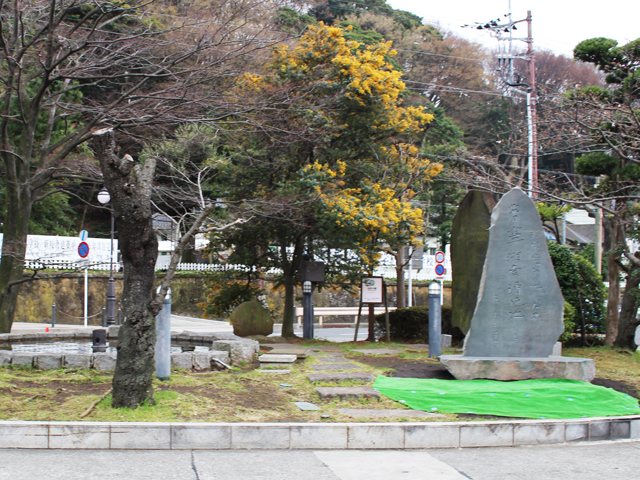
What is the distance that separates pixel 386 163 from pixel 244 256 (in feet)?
13.1

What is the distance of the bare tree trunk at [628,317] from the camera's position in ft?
49.5

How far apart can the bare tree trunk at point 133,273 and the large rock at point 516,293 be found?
502 cm

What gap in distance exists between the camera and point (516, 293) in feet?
36.8

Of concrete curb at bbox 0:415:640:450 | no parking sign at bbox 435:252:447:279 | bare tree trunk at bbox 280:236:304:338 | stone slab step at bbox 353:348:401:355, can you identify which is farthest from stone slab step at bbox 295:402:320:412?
no parking sign at bbox 435:252:447:279

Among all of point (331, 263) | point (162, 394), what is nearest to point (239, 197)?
point (331, 263)

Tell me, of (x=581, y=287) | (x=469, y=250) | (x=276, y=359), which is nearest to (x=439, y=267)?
(x=581, y=287)

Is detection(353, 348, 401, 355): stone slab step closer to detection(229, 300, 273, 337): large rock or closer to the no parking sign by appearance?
detection(229, 300, 273, 337): large rock

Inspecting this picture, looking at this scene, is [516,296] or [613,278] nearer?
[516,296]

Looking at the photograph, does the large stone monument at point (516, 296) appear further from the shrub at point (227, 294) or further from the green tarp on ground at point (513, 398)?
the shrub at point (227, 294)

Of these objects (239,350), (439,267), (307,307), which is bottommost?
(239,350)

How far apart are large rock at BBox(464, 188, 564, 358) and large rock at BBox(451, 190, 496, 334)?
9.29 ft

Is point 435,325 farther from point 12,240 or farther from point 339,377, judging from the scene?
point 12,240

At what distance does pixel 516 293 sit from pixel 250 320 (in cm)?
704

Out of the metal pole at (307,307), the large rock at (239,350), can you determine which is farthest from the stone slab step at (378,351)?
the large rock at (239,350)
